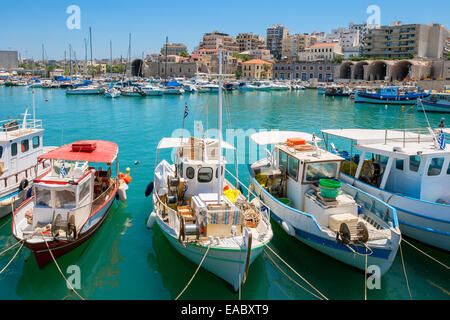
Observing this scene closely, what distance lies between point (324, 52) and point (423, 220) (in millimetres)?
145349

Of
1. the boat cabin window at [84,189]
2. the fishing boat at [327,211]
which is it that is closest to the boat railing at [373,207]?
the fishing boat at [327,211]

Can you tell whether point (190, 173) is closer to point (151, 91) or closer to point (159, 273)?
point (159, 273)

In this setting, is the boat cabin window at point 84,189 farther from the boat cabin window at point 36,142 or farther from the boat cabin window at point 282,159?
the boat cabin window at point 282,159

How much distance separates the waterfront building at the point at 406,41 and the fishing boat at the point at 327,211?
120 metres

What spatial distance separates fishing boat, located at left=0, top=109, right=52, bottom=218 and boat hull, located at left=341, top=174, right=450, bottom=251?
1414 cm

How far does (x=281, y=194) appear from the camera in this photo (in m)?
13.8

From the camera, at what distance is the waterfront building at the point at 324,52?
5620 inches

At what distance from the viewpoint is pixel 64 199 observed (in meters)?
11.6

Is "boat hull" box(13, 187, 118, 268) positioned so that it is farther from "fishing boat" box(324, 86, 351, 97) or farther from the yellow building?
the yellow building

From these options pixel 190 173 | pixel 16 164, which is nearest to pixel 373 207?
pixel 190 173

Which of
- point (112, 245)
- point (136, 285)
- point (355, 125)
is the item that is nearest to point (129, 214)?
point (112, 245)

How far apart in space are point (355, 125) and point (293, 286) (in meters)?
36.4

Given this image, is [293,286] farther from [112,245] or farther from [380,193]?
[112,245]

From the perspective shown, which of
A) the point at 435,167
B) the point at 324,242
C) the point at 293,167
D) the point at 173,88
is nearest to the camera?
the point at 324,242
